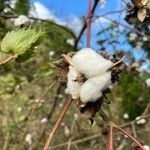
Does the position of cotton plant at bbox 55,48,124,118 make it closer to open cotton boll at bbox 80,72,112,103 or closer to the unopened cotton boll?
open cotton boll at bbox 80,72,112,103

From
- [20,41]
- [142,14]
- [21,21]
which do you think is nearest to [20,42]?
[20,41]

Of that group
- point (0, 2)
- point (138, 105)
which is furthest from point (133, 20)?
point (138, 105)

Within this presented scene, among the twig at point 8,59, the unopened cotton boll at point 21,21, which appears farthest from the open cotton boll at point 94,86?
the unopened cotton boll at point 21,21

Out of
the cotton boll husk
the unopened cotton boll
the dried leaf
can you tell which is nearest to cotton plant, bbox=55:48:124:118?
the cotton boll husk

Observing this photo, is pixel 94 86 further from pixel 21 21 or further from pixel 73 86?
pixel 21 21

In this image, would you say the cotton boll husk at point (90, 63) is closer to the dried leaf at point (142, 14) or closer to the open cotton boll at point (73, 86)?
the open cotton boll at point (73, 86)

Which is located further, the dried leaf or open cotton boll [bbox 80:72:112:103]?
the dried leaf
